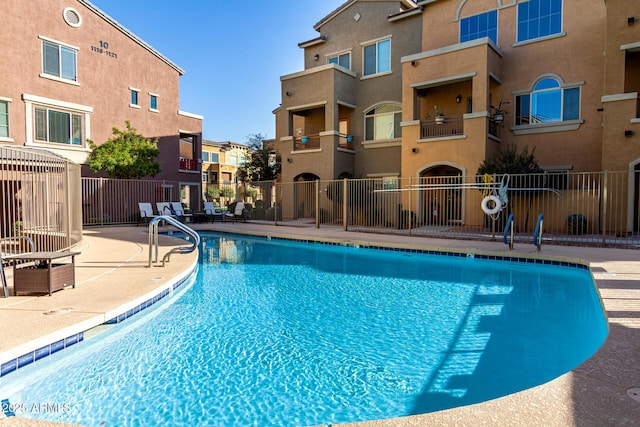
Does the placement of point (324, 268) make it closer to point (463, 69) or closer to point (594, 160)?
point (463, 69)

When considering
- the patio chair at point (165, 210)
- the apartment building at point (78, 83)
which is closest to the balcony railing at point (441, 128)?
the patio chair at point (165, 210)

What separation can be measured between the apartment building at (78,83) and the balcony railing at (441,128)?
15.0 metres

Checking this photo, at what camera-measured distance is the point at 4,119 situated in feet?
54.7

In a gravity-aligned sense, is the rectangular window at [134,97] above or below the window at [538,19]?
below

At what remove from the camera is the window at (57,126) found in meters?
17.8

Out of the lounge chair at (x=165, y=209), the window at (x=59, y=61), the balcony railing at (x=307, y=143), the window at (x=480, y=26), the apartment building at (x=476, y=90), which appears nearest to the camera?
the apartment building at (x=476, y=90)

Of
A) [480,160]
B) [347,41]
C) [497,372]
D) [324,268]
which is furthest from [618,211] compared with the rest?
[347,41]

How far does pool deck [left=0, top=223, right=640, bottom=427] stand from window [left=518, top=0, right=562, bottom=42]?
9.82 meters

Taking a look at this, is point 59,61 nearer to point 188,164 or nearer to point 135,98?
point 135,98

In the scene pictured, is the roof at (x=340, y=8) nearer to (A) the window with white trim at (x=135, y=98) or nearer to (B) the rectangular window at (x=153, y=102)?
(B) the rectangular window at (x=153, y=102)

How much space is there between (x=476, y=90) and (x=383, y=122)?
546 centimetres

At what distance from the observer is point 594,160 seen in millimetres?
14469

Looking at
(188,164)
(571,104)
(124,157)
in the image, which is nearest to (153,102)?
(188,164)

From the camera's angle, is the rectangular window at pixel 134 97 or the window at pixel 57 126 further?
the rectangular window at pixel 134 97
